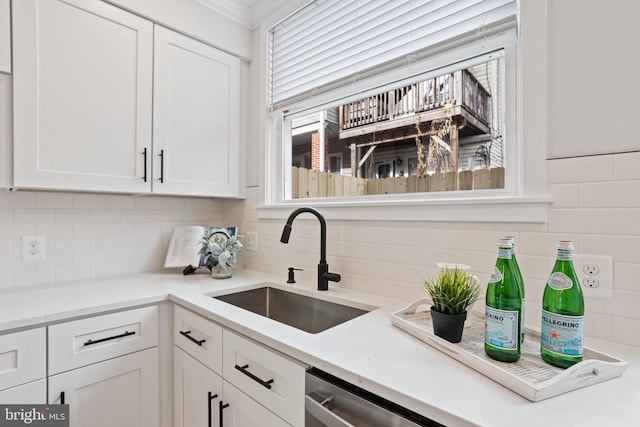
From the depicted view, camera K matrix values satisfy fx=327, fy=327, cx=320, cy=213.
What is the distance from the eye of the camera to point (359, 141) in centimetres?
167

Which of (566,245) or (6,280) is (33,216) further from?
(566,245)

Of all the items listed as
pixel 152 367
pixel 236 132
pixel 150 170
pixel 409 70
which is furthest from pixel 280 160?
pixel 152 367

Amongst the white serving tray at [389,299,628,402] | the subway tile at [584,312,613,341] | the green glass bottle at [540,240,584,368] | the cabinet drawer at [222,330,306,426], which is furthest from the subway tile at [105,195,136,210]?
the subway tile at [584,312,613,341]

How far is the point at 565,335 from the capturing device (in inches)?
28.7

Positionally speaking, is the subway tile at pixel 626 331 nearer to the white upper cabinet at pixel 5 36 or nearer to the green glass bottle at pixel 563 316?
the green glass bottle at pixel 563 316

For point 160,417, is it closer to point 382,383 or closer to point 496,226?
point 382,383

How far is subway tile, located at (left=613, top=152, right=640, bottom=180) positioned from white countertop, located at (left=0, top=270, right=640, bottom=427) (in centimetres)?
46

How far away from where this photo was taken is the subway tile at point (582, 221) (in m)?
0.91

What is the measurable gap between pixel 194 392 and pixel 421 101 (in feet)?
5.09

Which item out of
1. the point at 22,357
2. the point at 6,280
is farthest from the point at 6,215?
the point at 22,357

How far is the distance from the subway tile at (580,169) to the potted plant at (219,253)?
1441 millimetres

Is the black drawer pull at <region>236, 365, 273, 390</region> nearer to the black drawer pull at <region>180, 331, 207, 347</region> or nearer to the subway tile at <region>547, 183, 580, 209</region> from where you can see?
the black drawer pull at <region>180, 331, 207, 347</region>

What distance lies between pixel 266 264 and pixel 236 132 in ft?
2.75

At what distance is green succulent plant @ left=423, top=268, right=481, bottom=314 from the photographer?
2.87 ft
